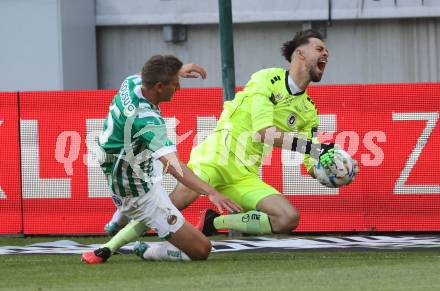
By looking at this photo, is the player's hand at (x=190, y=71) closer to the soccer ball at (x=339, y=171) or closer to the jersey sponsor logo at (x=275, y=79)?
the jersey sponsor logo at (x=275, y=79)

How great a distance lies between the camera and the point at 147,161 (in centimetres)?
1062

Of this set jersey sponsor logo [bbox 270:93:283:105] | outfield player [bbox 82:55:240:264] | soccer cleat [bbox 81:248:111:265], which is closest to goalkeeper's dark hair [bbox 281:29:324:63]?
jersey sponsor logo [bbox 270:93:283:105]

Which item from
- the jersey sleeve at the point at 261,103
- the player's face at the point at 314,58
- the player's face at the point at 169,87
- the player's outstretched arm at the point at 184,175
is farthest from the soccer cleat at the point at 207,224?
the player's face at the point at 314,58

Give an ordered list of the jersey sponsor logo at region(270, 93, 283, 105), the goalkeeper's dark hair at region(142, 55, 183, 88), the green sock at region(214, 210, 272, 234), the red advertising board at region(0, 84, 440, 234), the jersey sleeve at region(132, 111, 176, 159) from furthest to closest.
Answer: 1. the red advertising board at region(0, 84, 440, 234)
2. the jersey sponsor logo at region(270, 93, 283, 105)
3. the green sock at region(214, 210, 272, 234)
4. the goalkeeper's dark hair at region(142, 55, 183, 88)
5. the jersey sleeve at region(132, 111, 176, 159)

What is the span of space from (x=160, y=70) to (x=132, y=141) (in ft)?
2.03

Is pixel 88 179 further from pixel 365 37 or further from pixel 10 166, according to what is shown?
pixel 365 37

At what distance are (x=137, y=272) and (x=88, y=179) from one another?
4819mm

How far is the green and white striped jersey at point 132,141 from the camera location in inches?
404

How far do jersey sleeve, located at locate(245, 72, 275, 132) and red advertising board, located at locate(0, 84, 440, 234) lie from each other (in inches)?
126

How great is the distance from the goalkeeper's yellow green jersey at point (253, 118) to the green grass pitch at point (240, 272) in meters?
0.91

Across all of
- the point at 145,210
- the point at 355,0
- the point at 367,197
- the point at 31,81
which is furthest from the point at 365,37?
the point at 145,210

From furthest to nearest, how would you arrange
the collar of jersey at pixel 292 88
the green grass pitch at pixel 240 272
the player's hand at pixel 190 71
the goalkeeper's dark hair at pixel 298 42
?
the goalkeeper's dark hair at pixel 298 42
the collar of jersey at pixel 292 88
the player's hand at pixel 190 71
the green grass pitch at pixel 240 272

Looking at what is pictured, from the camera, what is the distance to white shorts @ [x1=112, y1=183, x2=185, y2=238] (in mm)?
10641

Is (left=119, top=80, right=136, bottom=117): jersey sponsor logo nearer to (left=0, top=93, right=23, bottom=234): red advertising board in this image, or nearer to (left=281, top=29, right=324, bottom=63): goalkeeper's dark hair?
(left=281, top=29, right=324, bottom=63): goalkeeper's dark hair
